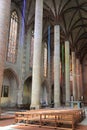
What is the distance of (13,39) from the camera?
68.0ft

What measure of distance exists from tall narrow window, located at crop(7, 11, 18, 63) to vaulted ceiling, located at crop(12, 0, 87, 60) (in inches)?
69.8

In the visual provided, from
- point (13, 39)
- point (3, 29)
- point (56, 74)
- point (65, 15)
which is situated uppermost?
point (65, 15)

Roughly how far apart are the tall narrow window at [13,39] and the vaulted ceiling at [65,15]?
1.77 m

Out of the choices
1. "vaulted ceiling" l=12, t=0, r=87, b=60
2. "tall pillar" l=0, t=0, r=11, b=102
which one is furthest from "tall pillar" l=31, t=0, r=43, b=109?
"vaulted ceiling" l=12, t=0, r=87, b=60

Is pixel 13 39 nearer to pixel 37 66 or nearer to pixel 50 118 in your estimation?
pixel 37 66

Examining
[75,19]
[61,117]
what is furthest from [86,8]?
[61,117]

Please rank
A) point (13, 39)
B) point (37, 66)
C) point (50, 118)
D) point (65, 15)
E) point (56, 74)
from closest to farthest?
point (50, 118) → point (37, 66) → point (56, 74) → point (13, 39) → point (65, 15)

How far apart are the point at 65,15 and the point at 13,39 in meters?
8.42

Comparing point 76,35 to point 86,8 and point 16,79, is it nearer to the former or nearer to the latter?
point 86,8

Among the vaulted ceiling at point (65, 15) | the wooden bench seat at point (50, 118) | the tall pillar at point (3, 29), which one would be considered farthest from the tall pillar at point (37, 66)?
the vaulted ceiling at point (65, 15)

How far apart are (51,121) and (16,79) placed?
44.4ft

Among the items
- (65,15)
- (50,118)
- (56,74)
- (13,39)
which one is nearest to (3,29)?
(50,118)

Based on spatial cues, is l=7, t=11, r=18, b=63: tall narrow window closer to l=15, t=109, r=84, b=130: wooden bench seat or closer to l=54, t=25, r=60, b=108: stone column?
l=54, t=25, r=60, b=108: stone column

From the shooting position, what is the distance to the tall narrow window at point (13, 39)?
20.0 metres
